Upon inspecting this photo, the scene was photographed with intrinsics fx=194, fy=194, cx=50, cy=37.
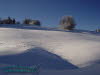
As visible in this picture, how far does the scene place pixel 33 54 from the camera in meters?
4.40

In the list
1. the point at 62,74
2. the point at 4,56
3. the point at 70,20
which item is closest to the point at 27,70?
the point at 62,74

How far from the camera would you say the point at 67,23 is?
1297 centimetres

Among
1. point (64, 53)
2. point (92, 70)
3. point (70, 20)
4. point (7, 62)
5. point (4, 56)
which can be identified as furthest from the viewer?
point (70, 20)

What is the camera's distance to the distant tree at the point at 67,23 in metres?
12.9

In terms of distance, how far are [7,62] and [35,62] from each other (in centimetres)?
56

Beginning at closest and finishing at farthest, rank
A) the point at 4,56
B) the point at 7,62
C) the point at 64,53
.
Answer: the point at 7,62
the point at 4,56
the point at 64,53

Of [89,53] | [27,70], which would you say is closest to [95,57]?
[89,53]

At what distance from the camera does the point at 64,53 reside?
476cm

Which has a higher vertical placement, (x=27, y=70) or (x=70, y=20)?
(x=70, y=20)

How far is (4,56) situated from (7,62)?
33cm

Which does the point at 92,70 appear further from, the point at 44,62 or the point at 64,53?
the point at 64,53

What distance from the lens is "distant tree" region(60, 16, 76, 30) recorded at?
1288 centimetres

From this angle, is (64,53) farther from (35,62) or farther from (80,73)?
(80,73)

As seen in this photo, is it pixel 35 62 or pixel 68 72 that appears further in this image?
pixel 35 62
